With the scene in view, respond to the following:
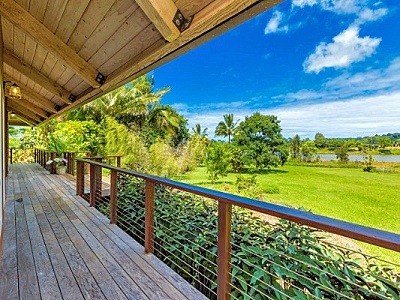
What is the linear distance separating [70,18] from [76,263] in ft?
6.82

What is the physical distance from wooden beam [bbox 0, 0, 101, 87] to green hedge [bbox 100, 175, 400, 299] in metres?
1.78

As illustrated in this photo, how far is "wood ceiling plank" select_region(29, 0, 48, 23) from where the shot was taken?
85.0 inches

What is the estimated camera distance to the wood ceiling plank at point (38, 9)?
216cm

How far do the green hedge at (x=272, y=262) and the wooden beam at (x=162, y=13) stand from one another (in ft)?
4.70

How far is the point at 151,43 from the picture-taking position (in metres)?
2.21

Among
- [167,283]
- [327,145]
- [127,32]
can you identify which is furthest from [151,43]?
[327,145]

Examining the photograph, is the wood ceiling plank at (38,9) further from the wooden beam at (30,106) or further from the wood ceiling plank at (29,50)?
the wooden beam at (30,106)

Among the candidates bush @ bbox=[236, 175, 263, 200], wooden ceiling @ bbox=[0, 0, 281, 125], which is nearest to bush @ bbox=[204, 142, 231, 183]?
bush @ bbox=[236, 175, 263, 200]

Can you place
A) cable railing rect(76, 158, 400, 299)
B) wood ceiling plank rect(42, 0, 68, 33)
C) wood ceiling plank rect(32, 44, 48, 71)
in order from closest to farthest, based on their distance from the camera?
1. cable railing rect(76, 158, 400, 299)
2. wood ceiling plank rect(42, 0, 68, 33)
3. wood ceiling plank rect(32, 44, 48, 71)

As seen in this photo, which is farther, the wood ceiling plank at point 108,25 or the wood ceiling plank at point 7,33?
the wood ceiling plank at point 7,33

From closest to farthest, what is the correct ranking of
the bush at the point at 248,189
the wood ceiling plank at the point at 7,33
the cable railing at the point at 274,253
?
the cable railing at the point at 274,253 < the wood ceiling plank at the point at 7,33 < the bush at the point at 248,189

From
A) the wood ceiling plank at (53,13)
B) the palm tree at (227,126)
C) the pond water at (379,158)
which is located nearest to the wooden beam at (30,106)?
the wood ceiling plank at (53,13)

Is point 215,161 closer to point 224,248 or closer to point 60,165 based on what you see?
point 60,165

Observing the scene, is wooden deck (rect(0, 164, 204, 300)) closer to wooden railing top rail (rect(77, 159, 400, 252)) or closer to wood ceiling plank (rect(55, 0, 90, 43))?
wooden railing top rail (rect(77, 159, 400, 252))
